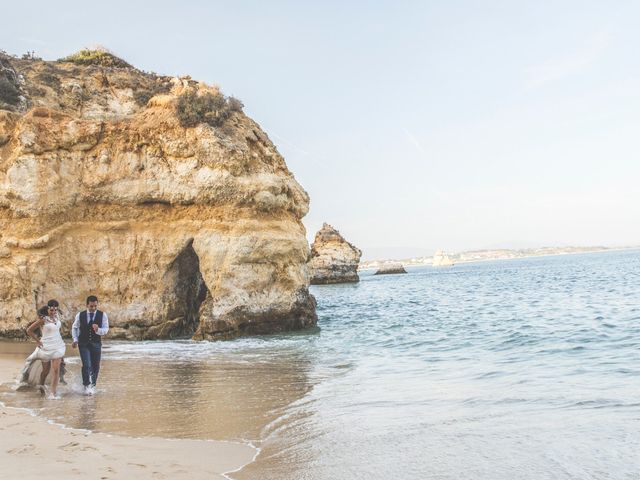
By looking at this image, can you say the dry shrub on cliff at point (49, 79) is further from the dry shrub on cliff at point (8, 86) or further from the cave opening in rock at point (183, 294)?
the cave opening in rock at point (183, 294)

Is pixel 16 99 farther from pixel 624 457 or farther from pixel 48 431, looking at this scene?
pixel 624 457

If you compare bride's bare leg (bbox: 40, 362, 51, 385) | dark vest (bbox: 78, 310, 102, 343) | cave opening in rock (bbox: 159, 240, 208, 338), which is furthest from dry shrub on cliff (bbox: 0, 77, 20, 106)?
bride's bare leg (bbox: 40, 362, 51, 385)

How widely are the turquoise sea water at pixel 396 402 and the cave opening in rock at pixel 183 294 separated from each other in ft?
6.63

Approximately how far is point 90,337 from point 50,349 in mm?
671

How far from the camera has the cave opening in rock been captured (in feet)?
59.0

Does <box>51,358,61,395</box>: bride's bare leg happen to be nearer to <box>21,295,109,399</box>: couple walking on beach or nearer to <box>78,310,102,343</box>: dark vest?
<box>21,295,109,399</box>: couple walking on beach

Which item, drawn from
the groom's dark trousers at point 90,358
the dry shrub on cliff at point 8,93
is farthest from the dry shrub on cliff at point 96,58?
the groom's dark trousers at point 90,358

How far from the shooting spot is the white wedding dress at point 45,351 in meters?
9.17

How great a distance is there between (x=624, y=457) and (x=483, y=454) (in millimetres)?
1280

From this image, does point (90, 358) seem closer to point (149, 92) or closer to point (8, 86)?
point (149, 92)

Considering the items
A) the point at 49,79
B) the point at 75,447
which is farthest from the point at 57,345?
the point at 49,79

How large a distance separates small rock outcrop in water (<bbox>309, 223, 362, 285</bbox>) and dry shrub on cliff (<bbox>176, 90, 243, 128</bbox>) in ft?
150

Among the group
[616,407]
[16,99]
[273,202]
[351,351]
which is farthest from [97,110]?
[616,407]

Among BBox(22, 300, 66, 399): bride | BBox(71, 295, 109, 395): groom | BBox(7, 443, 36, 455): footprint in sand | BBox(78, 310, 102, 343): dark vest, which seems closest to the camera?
BBox(7, 443, 36, 455): footprint in sand
